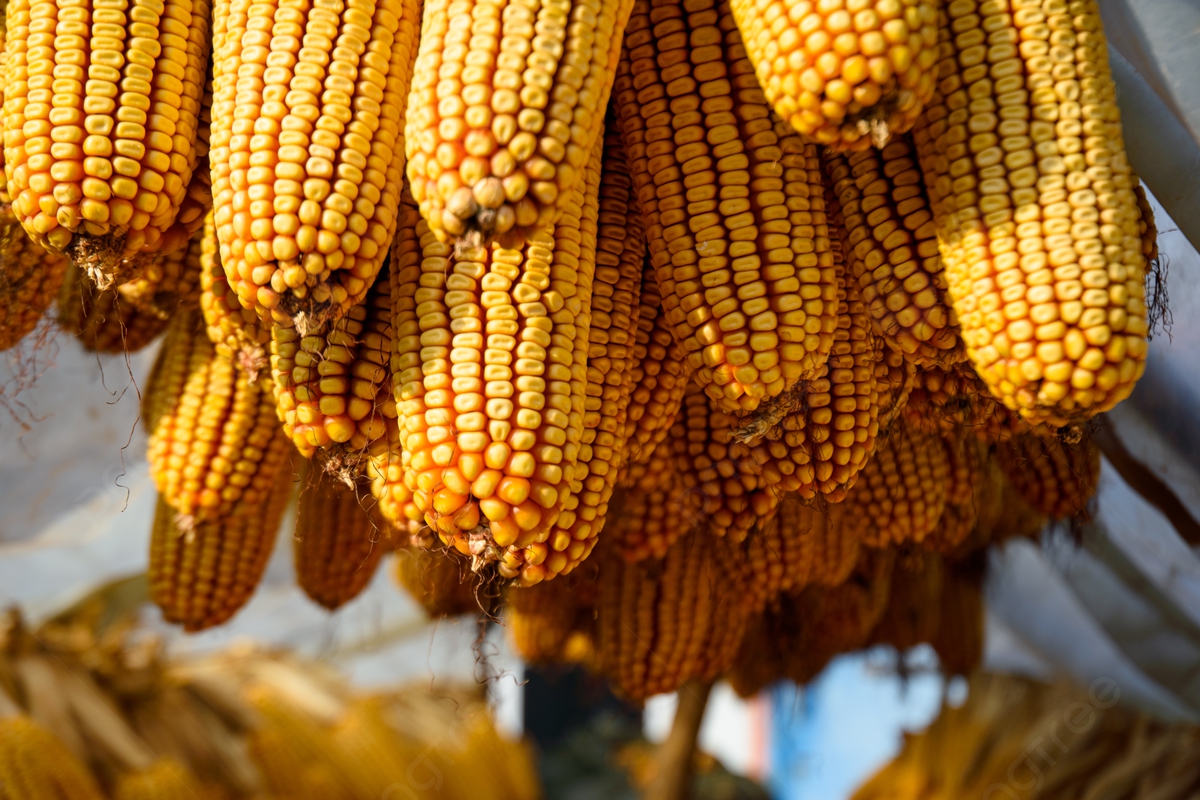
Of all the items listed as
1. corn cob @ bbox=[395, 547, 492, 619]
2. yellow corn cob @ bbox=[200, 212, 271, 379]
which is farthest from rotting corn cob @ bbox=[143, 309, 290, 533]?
corn cob @ bbox=[395, 547, 492, 619]

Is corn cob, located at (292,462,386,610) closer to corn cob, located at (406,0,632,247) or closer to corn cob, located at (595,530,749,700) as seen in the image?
corn cob, located at (595,530,749,700)

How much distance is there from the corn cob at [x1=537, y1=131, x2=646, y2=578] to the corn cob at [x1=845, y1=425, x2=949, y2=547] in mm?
492

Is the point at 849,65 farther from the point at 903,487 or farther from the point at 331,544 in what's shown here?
the point at 331,544

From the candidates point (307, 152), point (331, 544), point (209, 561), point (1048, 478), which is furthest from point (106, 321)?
point (1048, 478)

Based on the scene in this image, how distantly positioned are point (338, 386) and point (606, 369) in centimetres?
34

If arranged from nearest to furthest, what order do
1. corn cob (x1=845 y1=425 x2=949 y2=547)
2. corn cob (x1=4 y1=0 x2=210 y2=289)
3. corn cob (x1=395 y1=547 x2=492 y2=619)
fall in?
corn cob (x1=4 y1=0 x2=210 y2=289), corn cob (x1=395 y1=547 x2=492 y2=619), corn cob (x1=845 y1=425 x2=949 y2=547)

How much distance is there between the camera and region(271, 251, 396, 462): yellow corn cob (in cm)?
104

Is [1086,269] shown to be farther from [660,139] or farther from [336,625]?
[336,625]

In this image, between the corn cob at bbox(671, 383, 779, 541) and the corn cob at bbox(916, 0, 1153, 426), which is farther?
the corn cob at bbox(671, 383, 779, 541)

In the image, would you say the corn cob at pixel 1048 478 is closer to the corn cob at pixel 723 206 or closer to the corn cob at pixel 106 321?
the corn cob at pixel 723 206

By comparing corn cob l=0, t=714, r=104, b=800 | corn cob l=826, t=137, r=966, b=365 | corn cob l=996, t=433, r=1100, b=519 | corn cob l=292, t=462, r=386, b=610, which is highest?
corn cob l=826, t=137, r=966, b=365

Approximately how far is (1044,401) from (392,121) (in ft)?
2.59

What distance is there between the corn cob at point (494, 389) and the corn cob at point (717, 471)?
296mm

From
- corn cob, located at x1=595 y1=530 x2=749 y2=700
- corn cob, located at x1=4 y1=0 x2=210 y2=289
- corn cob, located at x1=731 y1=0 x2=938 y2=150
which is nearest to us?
corn cob, located at x1=731 y1=0 x2=938 y2=150
